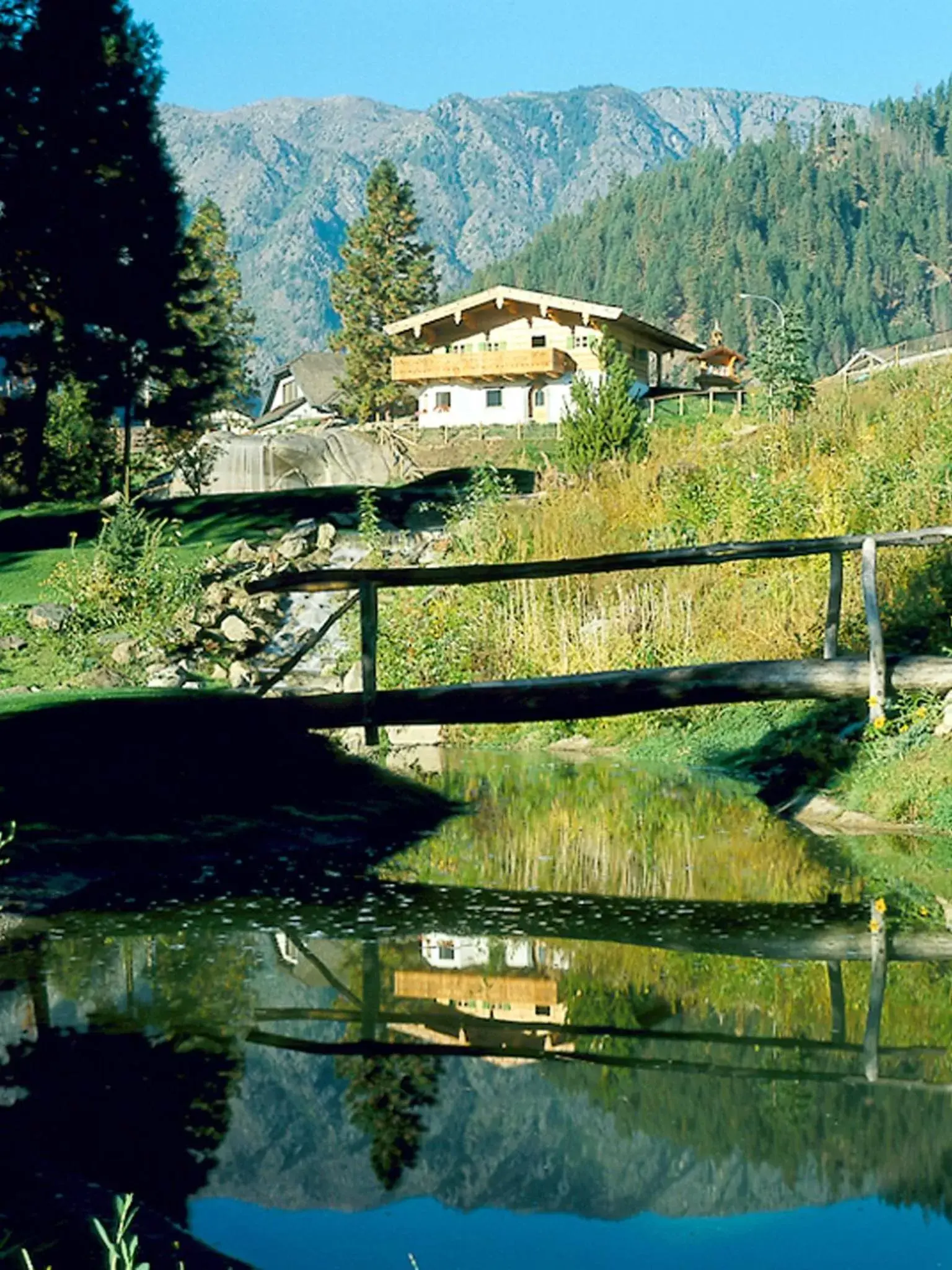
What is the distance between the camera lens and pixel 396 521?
30.2 m

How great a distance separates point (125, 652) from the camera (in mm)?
20438

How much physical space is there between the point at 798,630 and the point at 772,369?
1395 inches

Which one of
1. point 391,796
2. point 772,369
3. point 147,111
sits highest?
point 147,111

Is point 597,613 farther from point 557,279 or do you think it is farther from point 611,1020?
point 557,279

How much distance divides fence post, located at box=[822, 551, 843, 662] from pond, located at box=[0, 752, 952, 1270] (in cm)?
208

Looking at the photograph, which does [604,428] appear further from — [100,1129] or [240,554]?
[100,1129]

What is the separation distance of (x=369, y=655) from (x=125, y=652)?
8.37 meters

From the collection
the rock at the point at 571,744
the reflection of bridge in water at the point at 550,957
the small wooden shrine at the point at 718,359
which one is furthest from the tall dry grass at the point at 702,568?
the small wooden shrine at the point at 718,359

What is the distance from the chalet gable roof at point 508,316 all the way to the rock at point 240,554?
1429 inches

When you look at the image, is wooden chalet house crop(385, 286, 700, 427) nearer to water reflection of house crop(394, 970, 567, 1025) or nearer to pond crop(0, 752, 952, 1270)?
pond crop(0, 752, 952, 1270)

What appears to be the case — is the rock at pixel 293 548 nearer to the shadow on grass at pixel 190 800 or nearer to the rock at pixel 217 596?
the rock at pixel 217 596

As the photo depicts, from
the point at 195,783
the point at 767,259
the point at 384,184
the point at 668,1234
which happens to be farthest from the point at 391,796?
the point at 767,259

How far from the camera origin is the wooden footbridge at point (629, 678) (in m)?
12.1

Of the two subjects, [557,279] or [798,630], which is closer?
[798,630]
